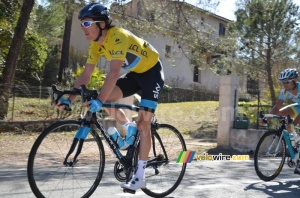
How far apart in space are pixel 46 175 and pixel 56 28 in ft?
74.8

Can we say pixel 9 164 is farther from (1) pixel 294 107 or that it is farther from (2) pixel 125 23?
(2) pixel 125 23

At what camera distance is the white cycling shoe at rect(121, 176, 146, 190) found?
4.33m

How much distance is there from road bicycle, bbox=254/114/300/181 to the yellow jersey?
2.75m

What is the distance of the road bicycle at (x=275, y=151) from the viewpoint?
6547mm

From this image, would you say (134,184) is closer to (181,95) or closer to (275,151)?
(275,151)

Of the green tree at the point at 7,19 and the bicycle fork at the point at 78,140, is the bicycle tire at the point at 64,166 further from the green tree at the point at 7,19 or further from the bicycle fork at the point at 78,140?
the green tree at the point at 7,19

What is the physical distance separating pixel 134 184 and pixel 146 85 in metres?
1.09

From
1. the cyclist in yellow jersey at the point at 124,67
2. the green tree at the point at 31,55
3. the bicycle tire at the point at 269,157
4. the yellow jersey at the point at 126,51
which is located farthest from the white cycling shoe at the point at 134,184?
the green tree at the point at 31,55

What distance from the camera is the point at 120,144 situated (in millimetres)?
4555

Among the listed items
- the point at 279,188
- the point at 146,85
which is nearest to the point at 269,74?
the point at 279,188

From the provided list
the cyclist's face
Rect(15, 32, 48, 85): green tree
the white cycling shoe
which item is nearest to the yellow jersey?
the cyclist's face

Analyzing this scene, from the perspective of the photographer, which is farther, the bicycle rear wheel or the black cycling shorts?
the bicycle rear wheel

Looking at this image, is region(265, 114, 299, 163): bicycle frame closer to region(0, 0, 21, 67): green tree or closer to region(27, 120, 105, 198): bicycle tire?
region(27, 120, 105, 198): bicycle tire

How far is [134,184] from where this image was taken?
14.3 ft
